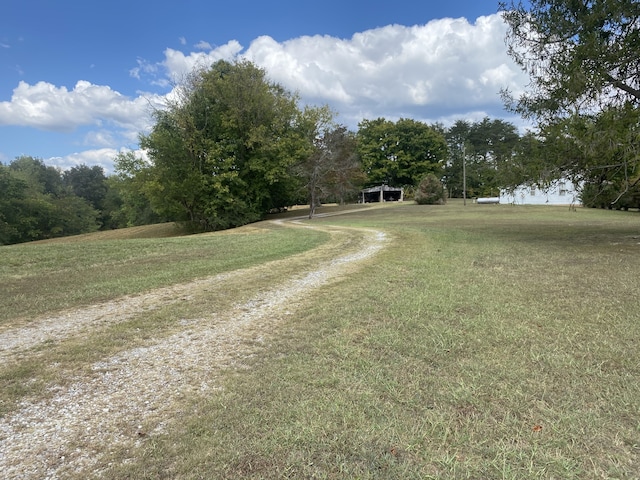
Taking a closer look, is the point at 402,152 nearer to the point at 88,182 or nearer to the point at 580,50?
the point at 580,50

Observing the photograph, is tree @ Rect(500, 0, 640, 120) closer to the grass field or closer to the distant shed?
the grass field

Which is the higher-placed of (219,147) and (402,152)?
(402,152)

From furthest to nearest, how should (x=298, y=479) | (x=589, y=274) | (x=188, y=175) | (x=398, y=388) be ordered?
(x=188, y=175) < (x=589, y=274) < (x=398, y=388) < (x=298, y=479)

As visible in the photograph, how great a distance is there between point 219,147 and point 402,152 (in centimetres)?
3699

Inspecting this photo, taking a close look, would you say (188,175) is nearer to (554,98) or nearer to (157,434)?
(554,98)

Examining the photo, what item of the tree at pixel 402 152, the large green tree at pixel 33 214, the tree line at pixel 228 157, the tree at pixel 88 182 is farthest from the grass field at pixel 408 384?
the tree at pixel 88 182

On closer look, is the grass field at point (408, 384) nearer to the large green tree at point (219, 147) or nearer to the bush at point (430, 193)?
the large green tree at point (219, 147)

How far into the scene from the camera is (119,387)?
306 centimetres

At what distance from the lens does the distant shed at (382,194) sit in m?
56.0

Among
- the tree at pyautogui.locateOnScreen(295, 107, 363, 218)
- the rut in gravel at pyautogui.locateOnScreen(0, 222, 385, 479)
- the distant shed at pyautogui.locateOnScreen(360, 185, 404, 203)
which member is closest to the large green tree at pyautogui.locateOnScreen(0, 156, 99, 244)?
the tree at pyautogui.locateOnScreen(295, 107, 363, 218)

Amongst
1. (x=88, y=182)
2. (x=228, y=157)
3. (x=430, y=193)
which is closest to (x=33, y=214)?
(x=228, y=157)

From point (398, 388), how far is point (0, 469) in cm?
265

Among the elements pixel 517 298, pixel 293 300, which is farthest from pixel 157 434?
pixel 517 298

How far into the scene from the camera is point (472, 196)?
62469mm
